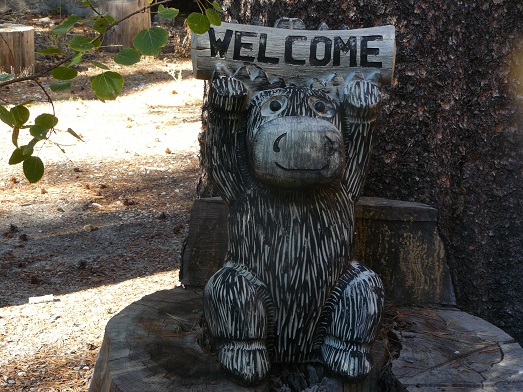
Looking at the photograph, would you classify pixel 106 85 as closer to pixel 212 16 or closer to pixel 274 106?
pixel 212 16

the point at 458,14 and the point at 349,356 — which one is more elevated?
the point at 458,14

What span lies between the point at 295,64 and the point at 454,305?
1182 mm

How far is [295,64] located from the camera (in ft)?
7.88

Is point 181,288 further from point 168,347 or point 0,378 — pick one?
point 0,378

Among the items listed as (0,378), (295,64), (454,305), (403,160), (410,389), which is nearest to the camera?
(410,389)

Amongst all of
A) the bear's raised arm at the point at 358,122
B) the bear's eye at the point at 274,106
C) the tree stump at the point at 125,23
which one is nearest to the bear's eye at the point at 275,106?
the bear's eye at the point at 274,106

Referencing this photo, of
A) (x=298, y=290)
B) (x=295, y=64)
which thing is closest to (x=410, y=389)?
(x=298, y=290)

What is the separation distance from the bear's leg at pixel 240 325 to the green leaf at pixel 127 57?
73 cm

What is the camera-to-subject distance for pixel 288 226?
7.43 feet

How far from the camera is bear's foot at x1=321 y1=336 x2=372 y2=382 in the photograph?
2217mm

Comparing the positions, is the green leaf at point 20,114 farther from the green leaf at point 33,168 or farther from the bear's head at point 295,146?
the bear's head at point 295,146

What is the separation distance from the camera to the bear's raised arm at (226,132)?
7.43ft

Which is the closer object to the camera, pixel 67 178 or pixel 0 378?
pixel 0 378

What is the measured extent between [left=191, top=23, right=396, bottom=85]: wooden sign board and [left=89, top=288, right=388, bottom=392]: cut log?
35.5 inches
